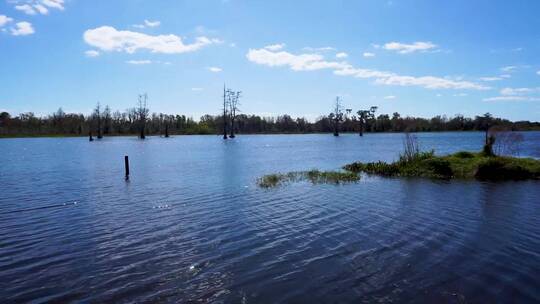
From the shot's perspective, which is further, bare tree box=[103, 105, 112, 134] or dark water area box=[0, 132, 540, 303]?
bare tree box=[103, 105, 112, 134]

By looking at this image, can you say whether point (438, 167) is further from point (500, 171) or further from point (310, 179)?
point (310, 179)

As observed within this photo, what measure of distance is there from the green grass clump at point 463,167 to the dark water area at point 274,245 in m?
4.61

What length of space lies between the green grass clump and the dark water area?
4614 mm

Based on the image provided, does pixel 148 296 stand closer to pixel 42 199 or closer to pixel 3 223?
pixel 3 223

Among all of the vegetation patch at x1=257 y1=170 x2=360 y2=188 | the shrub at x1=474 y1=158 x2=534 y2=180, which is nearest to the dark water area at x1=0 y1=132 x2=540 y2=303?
the vegetation patch at x1=257 y1=170 x2=360 y2=188

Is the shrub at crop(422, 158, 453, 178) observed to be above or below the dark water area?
above

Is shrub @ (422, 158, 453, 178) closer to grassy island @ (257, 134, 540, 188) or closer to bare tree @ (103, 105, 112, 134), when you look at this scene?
grassy island @ (257, 134, 540, 188)

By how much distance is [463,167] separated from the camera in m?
30.2

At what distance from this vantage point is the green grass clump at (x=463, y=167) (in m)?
28.6

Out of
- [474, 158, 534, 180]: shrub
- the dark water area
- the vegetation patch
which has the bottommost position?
the dark water area

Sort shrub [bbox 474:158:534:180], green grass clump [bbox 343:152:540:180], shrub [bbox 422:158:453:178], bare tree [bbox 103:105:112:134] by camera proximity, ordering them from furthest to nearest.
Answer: bare tree [bbox 103:105:112:134] < shrub [bbox 422:158:453:178] < green grass clump [bbox 343:152:540:180] < shrub [bbox 474:158:534:180]

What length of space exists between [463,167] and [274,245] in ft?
71.6

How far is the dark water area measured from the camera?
31.0 feet

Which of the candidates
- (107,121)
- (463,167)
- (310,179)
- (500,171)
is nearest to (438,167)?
(463,167)
